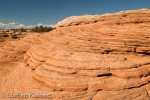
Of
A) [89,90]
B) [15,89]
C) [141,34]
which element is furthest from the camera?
[141,34]

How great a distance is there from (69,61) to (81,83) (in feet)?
6.95

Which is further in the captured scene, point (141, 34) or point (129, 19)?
point (129, 19)

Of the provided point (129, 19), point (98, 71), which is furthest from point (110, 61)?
point (129, 19)

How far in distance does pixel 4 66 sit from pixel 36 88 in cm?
1061

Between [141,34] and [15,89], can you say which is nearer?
[15,89]

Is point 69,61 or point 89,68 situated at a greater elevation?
point 69,61

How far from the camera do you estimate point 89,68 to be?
7.13 meters

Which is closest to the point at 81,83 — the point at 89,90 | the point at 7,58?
the point at 89,90

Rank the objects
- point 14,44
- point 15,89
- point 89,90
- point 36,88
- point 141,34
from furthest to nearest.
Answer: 1. point 14,44
2. point 141,34
3. point 15,89
4. point 36,88
5. point 89,90

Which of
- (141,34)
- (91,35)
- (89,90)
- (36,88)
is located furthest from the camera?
(91,35)

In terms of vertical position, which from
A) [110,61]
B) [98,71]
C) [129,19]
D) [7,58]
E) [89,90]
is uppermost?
[129,19]

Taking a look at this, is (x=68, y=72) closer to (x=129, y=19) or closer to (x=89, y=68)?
(x=89, y=68)

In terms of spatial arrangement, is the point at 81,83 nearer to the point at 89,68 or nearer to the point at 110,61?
the point at 89,68

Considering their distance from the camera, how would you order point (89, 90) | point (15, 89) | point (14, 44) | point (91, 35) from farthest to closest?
point (14, 44), point (91, 35), point (15, 89), point (89, 90)
